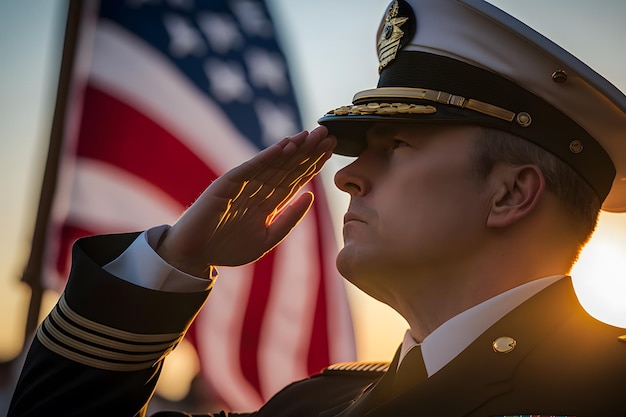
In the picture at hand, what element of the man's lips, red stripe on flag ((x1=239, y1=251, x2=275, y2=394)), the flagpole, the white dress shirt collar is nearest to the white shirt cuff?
the man's lips

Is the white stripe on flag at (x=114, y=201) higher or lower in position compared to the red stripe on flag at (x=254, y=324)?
higher

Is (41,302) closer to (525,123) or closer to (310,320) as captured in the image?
(310,320)

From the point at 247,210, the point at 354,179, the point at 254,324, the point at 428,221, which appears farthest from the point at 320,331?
the point at 428,221

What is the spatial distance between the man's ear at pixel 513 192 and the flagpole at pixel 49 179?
8.13 ft

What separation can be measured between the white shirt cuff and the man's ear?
84 cm

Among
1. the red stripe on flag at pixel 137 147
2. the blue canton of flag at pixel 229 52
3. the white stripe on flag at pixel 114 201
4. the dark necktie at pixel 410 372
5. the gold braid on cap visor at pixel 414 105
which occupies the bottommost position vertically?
the dark necktie at pixel 410 372

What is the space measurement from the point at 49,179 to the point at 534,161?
2.85 m

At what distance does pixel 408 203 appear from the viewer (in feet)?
7.27

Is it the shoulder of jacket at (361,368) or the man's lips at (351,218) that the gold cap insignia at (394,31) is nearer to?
the man's lips at (351,218)

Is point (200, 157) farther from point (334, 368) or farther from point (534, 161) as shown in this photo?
point (534, 161)

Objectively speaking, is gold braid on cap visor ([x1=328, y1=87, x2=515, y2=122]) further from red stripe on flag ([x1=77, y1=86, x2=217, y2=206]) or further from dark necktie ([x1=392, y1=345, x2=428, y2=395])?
red stripe on flag ([x1=77, y1=86, x2=217, y2=206])

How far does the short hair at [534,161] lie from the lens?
2244 millimetres

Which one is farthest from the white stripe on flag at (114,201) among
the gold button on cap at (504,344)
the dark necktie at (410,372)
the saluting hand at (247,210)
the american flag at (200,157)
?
the gold button on cap at (504,344)

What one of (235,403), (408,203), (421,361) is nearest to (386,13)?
(408,203)
